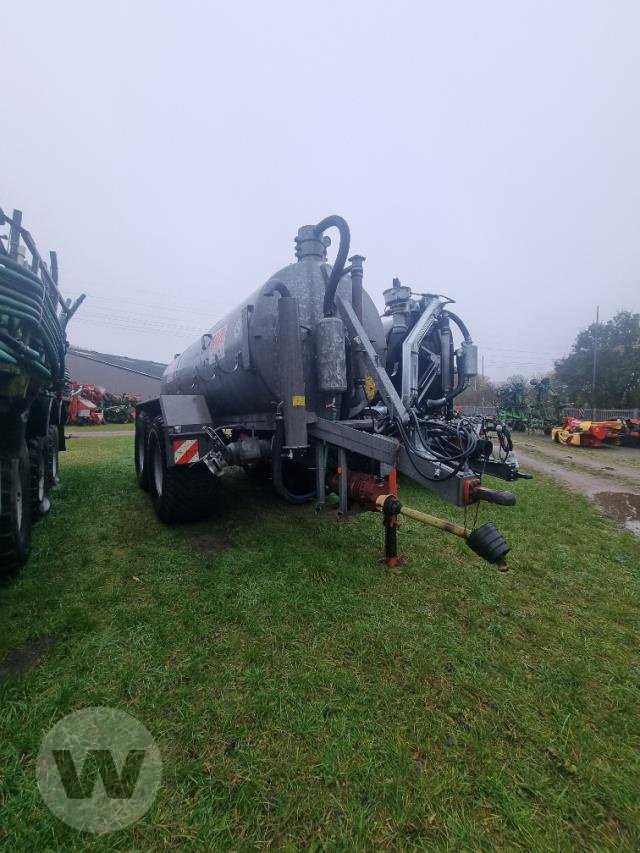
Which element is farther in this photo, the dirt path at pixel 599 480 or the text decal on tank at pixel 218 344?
the dirt path at pixel 599 480

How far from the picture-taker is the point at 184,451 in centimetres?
429

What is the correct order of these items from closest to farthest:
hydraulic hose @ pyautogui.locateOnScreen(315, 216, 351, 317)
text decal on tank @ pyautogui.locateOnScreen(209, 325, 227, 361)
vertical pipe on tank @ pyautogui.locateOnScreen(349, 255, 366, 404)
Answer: hydraulic hose @ pyautogui.locateOnScreen(315, 216, 351, 317)
vertical pipe on tank @ pyautogui.locateOnScreen(349, 255, 366, 404)
text decal on tank @ pyautogui.locateOnScreen(209, 325, 227, 361)

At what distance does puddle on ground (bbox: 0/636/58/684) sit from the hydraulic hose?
125 inches

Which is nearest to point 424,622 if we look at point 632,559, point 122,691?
point 122,691

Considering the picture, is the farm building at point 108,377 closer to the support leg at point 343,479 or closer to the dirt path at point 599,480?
the dirt path at point 599,480

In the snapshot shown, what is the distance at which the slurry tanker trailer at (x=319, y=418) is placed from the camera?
319 centimetres

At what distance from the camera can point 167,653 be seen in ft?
8.11

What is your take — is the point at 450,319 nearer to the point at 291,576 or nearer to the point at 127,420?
the point at 291,576

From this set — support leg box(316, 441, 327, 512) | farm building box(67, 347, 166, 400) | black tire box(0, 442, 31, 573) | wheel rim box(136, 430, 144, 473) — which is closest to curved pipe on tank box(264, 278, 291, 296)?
support leg box(316, 441, 327, 512)

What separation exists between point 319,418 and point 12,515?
7.98 ft

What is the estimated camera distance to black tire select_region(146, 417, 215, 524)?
450 centimetres

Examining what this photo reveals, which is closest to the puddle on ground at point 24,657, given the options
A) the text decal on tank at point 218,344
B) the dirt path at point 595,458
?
the text decal on tank at point 218,344

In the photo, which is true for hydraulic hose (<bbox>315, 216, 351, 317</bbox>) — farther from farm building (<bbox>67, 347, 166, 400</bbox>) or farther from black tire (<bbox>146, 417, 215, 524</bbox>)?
farm building (<bbox>67, 347, 166, 400</bbox>)

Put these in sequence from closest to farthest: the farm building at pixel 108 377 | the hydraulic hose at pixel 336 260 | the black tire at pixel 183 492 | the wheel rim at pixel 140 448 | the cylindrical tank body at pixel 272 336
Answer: the hydraulic hose at pixel 336 260
the cylindrical tank body at pixel 272 336
the black tire at pixel 183 492
the wheel rim at pixel 140 448
the farm building at pixel 108 377
